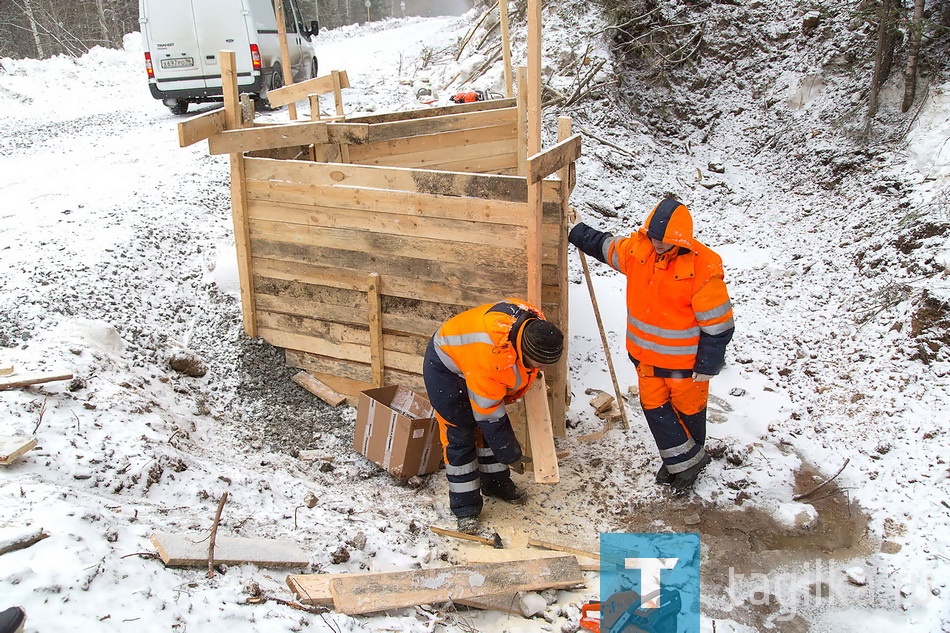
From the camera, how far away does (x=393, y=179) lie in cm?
468

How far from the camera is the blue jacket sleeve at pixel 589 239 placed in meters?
4.59

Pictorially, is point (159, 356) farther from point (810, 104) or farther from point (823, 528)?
point (810, 104)

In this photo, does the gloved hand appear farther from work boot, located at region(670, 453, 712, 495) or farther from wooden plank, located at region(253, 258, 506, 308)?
wooden plank, located at region(253, 258, 506, 308)

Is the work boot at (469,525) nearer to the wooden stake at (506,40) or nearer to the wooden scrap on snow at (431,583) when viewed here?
the wooden scrap on snow at (431,583)

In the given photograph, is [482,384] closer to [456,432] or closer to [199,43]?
[456,432]

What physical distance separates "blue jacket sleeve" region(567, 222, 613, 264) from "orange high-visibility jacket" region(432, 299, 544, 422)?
3.09ft

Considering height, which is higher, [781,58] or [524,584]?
[781,58]

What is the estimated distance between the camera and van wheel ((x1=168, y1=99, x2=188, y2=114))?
1181cm

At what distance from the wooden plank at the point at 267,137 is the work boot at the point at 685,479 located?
3.77 metres

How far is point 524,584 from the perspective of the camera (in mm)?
3451

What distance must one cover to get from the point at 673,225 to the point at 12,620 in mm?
3601

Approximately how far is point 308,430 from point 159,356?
123 centimetres

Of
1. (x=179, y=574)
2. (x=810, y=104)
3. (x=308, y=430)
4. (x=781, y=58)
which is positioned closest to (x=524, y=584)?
(x=179, y=574)

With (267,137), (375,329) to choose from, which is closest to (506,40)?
(267,137)
